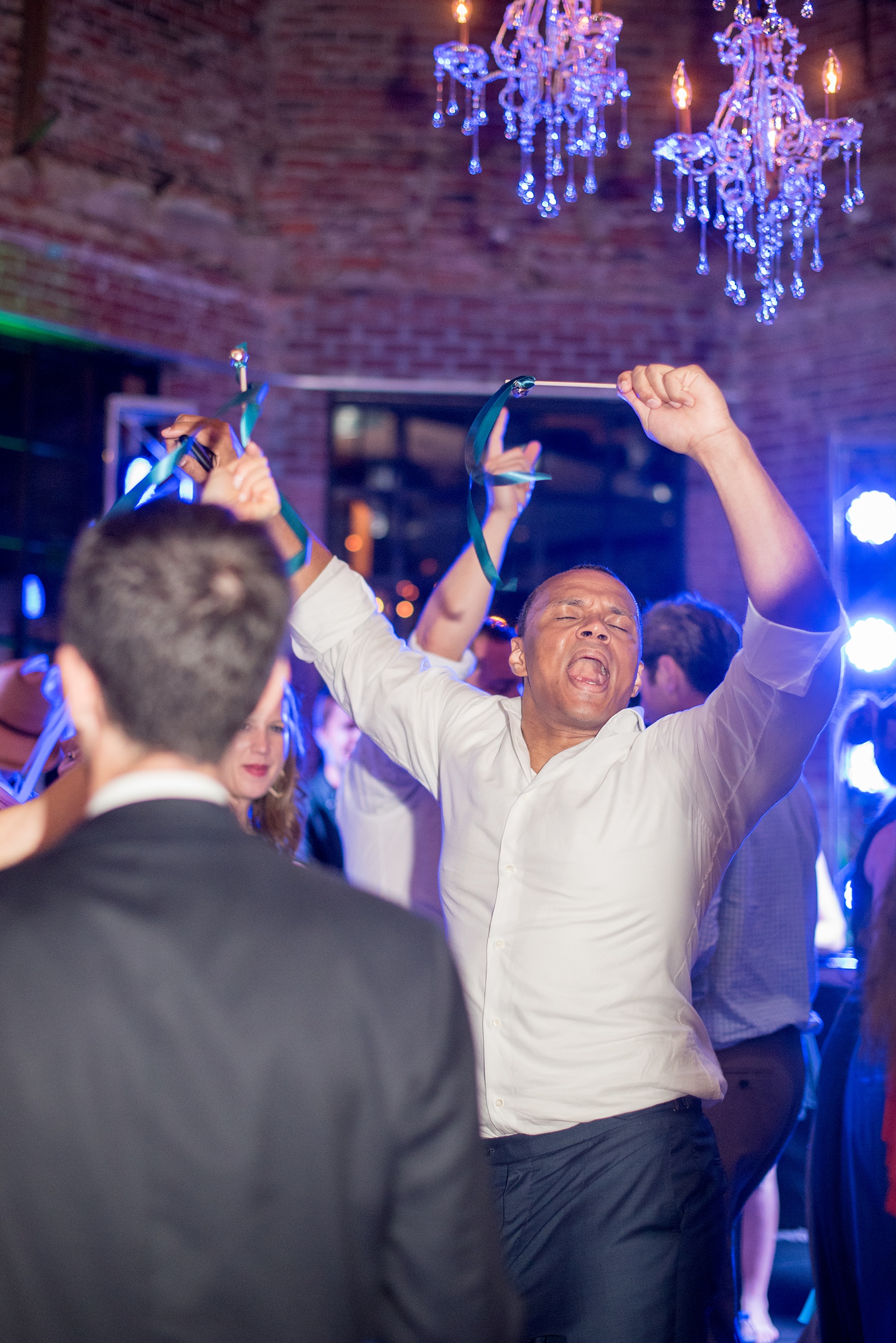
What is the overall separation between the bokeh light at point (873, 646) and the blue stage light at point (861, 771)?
40 cm

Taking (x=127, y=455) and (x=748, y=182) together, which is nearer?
(x=748, y=182)

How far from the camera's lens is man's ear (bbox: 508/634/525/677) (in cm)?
238

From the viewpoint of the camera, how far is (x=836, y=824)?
559 cm

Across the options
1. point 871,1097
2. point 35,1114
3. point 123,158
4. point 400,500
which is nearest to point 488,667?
point 871,1097

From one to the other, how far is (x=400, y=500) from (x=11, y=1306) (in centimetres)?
505

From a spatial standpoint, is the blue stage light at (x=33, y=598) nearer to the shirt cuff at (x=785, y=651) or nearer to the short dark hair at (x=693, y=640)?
the short dark hair at (x=693, y=640)

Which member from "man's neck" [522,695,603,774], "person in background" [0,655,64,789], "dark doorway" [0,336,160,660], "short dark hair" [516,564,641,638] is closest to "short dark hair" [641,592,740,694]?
"short dark hair" [516,564,641,638]

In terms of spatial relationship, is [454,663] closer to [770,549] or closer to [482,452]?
[482,452]

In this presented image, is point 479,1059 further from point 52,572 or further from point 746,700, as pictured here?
point 52,572

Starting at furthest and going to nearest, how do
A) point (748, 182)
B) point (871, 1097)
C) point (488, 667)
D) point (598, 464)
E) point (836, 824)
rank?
point (598, 464), point (836, 824), point (748, 182), point (488, 667), point (871, 1097)

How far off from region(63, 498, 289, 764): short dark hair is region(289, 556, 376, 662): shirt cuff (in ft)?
3.96

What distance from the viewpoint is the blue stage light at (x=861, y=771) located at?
5527 millimetres

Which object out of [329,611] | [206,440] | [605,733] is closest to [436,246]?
[329,611]

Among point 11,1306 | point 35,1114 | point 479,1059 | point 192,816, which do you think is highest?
point 192,816
